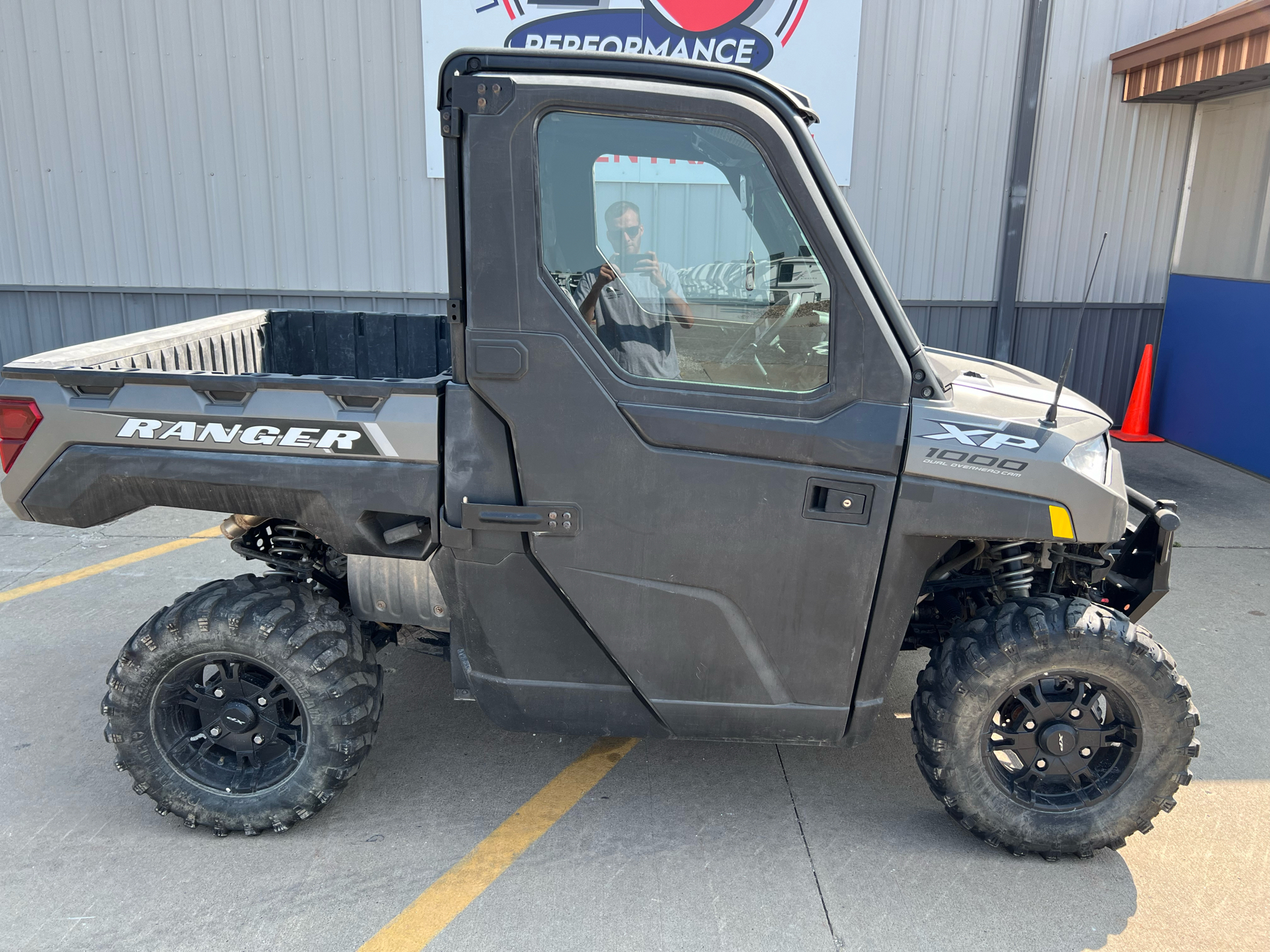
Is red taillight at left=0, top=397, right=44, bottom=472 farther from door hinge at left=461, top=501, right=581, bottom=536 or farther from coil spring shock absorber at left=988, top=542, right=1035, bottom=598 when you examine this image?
coil spring shock absorber at left=988, top=542, right=1035, bottom=598

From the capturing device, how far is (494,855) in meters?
2.94

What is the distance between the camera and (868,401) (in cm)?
256

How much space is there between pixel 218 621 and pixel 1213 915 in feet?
10.6

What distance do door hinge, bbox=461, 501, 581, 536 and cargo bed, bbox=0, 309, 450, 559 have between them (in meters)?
0.17

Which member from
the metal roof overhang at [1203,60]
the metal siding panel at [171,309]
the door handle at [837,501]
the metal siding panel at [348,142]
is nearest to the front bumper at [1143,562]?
the door handle at [837,501]

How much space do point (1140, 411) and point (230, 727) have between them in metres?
9.09

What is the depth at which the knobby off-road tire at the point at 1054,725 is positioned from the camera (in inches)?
110

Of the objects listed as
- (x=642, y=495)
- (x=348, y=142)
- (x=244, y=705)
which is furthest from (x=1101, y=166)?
(x=244, y=705)

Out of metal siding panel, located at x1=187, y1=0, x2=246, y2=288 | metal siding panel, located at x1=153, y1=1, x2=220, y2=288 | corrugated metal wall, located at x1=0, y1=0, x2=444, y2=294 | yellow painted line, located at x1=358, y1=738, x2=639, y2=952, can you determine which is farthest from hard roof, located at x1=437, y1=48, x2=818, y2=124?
metal siding panel, located at x1=153, y1=1, x2=220, y2=288

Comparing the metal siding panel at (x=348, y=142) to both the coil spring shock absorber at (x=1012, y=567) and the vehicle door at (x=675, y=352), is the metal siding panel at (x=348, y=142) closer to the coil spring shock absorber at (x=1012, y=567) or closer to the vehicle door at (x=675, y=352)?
the vehicle door at (x=675, y=352)

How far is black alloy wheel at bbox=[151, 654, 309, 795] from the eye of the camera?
2.98m

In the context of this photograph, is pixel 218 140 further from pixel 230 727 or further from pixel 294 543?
pixel 230 727

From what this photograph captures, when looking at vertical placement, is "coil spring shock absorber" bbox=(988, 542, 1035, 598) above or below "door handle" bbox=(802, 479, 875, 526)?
below

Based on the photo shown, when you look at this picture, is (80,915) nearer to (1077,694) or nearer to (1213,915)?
(1077,694)
